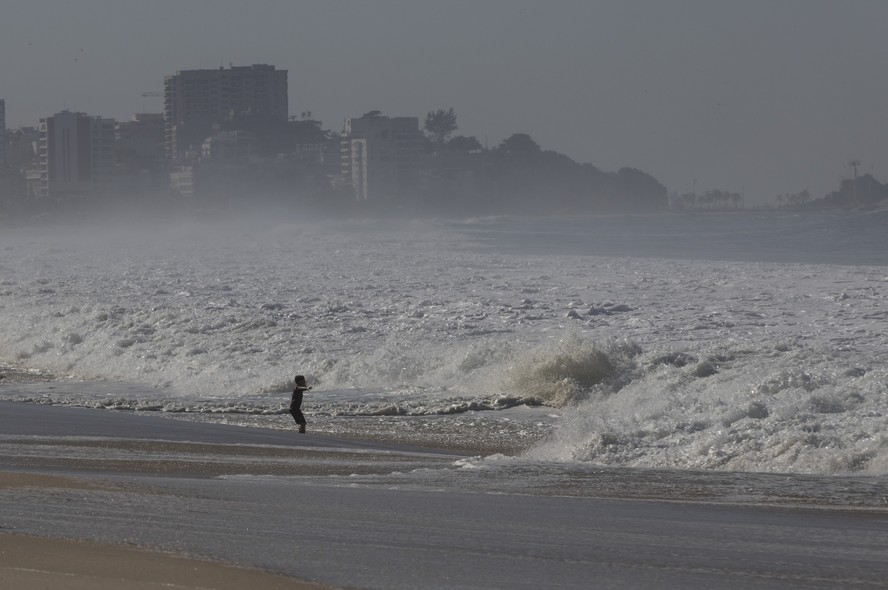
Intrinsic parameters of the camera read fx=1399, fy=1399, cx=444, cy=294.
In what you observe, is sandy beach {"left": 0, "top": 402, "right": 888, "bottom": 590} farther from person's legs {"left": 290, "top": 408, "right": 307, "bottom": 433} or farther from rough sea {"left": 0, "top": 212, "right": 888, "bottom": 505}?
person's legs {"left": 290, "top": 408, "right": 307, "bottom": 433}

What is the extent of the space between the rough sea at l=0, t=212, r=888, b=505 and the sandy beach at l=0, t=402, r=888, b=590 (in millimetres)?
829

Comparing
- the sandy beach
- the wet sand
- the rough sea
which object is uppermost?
the wet sand

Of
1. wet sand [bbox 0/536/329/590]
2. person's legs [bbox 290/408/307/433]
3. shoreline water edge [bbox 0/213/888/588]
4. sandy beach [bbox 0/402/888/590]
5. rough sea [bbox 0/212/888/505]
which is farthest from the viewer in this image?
person's legs [bbox 290/408/307/433]

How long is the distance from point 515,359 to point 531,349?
40cm

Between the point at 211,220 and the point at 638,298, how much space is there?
453 ft

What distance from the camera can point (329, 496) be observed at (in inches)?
346

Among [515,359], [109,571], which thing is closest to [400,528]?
[109,571]

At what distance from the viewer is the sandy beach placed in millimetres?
6254

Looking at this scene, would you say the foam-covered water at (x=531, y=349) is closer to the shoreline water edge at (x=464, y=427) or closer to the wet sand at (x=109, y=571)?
the shoreline water edge at (x=464, y=427)

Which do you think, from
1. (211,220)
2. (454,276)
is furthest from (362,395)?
(211,220)

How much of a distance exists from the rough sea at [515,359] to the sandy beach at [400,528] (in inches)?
32.6

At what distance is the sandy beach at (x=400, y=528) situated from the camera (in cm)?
625

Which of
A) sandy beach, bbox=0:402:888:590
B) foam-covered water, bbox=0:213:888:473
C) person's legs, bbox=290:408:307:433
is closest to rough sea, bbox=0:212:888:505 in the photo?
foam-covered water, bbox=0:213:888:473

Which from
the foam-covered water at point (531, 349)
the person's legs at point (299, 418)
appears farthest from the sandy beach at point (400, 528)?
the person's legs at point (299, 418)
